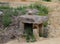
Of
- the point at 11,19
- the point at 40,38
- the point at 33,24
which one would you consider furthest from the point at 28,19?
the point at 11,19

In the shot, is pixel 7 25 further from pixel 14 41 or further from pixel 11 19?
pixel 14 41

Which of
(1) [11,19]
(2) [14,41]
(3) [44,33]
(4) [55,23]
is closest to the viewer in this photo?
(2) [14,41]

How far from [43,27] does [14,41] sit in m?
1.22

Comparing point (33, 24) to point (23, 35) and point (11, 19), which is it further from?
point (11, 19)

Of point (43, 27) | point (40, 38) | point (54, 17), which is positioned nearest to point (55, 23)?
point (54, 17)

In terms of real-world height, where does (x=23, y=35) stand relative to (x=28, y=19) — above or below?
below

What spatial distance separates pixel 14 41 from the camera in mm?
7359

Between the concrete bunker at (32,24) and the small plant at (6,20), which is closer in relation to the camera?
the concrete bunker at (32,24)

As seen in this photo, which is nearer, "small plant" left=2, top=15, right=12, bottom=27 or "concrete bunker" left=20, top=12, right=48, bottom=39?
"concrete bunker" left=20, top=12, right=48, bottom=39

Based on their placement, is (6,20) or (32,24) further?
(6,20)

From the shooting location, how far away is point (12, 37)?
7.62 meters

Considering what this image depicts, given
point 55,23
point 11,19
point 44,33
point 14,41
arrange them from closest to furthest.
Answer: point 14,41 → point 44,33 → point 11,19 → point 55,23

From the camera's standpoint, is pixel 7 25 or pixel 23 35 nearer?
pixel 23 35

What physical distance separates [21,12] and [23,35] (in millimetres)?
1572
